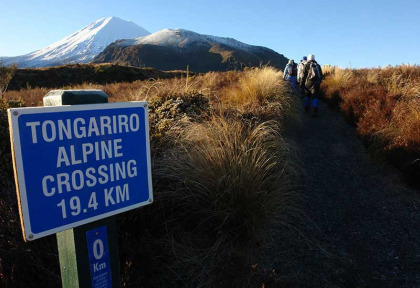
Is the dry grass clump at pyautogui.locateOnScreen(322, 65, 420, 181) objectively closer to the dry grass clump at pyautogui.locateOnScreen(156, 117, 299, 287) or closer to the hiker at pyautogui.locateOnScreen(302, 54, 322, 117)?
the hiker at pyautogui.locateOnScreen(302, 54, 322, 117)

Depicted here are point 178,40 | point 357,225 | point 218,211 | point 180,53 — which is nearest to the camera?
point 218,211

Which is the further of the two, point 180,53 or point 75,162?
point 180,53

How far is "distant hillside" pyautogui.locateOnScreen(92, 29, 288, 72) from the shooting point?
418 feet

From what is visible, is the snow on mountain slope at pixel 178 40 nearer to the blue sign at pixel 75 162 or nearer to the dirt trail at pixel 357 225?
the dirt trail at pixel 357 225

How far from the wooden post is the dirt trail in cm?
167

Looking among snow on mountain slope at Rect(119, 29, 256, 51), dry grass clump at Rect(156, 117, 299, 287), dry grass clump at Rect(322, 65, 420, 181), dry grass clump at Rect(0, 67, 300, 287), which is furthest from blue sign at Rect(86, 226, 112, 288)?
snow on mountain slope at Rect(119, 29, 256, 51)

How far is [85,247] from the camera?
130cm

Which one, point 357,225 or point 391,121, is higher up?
point 391,121

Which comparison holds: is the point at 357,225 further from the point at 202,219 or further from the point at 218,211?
the point at 202,219

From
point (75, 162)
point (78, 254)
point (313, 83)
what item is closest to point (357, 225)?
point (78, 254)

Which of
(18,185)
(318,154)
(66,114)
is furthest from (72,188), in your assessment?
(318,154)

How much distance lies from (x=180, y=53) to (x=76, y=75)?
121028mm

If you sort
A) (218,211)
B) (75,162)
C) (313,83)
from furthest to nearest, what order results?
1. (313,83)
2. (218,211)
3. (75,162)

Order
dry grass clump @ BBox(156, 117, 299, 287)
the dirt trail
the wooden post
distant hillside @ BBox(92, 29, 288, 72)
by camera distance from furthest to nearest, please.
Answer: distant hillside @ BBox(92, 29, 288, 72) → the dirt trail → dry grass clump @ BBox(156, 117, 299, 287) → the wooden post
